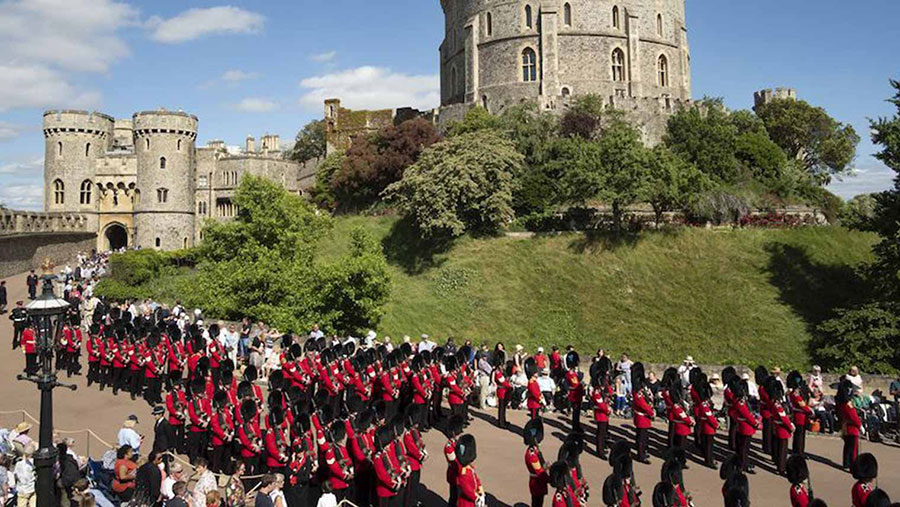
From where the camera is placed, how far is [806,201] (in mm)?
44281

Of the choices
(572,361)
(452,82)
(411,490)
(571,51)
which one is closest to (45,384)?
(411,490)

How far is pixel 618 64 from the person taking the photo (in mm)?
61594

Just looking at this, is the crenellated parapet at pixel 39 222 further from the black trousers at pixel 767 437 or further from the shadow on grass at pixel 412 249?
the black trousers at pixel 767 437

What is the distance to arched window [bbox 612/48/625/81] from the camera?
61469 mm

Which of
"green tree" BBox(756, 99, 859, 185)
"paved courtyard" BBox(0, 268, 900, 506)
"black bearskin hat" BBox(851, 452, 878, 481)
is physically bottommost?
"paved courtyard" BBox(0, 268, 900, 506)

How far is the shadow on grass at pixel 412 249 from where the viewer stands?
134ft

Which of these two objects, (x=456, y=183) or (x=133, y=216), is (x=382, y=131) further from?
(x=133, y=216)

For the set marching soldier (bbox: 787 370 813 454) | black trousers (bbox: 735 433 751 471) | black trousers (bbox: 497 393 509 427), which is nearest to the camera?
black trousers (bbox: 735 433 751 471)

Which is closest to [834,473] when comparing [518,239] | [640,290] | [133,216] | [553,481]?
[553,481]

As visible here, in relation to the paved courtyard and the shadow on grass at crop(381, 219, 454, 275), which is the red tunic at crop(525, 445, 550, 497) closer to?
the paved courtyard

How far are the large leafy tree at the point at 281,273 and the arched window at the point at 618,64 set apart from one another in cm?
3615

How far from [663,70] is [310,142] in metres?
48.1

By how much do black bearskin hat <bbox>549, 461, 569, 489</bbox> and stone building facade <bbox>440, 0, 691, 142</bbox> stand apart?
50.1m

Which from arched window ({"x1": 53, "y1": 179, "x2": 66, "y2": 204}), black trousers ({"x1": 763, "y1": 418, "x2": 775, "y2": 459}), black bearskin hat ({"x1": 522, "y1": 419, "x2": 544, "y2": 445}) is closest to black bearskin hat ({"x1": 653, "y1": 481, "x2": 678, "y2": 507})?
black bearskin hat ({"x1": 522, "y1": 419, "x2": 544, "y2": 445})
